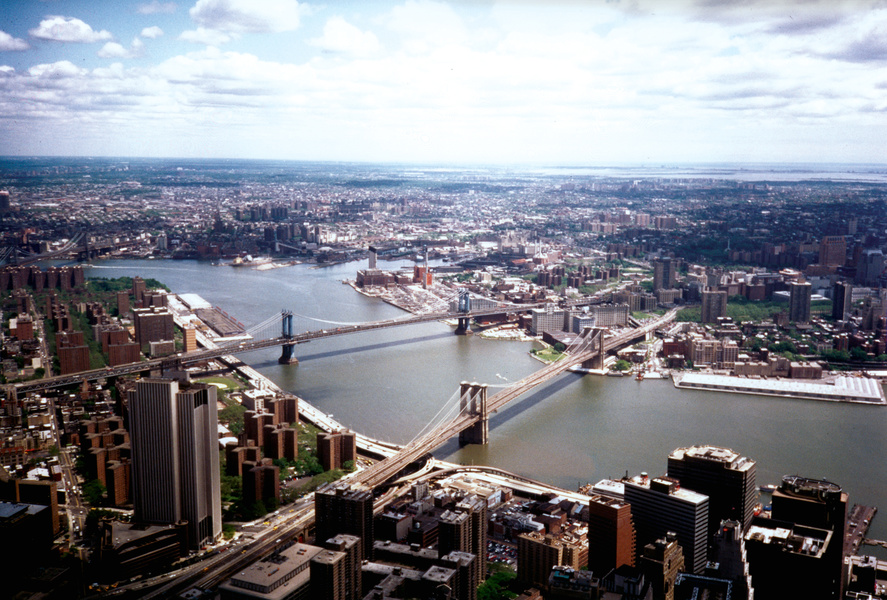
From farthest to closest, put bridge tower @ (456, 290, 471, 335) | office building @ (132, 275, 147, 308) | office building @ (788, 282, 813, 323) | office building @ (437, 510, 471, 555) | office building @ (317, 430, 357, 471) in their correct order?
bridge tower @ (456, 290, 471, 335) → office building @ (788, 282, 813, 323) → office building @ (132, 275, 147, 308) → office building @ (317, 430, 357, 471) → office building @ (437, 510, 471, 555)

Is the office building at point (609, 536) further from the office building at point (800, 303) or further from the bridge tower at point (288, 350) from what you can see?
the office building at point (800, 303)

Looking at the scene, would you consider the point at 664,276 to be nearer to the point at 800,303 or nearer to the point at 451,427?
the point at 800,303

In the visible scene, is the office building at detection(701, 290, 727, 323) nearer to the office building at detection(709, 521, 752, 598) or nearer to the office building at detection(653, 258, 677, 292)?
the office building at detection(653, 258, 677, 292)

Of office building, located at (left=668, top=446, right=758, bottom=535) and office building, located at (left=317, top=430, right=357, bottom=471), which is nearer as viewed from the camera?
office building, located at (left=668, top=446, right=758, bottom=535)

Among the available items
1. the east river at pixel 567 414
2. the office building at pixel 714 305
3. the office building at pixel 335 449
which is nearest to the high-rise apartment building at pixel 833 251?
the office building at pixel 714 305

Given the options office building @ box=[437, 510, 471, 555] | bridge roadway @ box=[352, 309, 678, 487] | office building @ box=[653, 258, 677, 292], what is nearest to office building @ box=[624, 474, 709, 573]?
office building @ box=[437, 510, 471, 555]

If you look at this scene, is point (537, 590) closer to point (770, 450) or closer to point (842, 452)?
point (770, 450)
